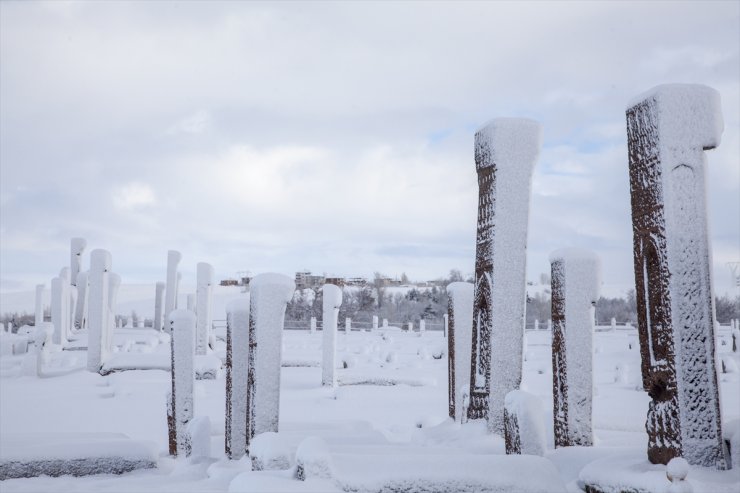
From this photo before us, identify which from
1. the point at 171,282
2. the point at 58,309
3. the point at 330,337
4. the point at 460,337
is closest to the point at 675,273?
the point at 460,337

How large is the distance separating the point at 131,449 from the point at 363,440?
2738 mm

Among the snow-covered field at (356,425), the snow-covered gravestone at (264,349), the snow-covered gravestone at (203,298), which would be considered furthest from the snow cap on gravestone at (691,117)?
the snow-covered gravestone at (203,298)

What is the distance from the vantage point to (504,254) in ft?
24.2

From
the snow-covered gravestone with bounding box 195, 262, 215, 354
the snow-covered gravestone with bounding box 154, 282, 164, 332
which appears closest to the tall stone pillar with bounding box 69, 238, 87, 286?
the snow-covered gravestone with bounding box 154, 282, 164, 332

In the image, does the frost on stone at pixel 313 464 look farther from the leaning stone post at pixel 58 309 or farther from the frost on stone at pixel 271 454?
the leaning stone post at pixel 58 309

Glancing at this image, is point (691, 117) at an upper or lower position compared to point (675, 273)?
upper

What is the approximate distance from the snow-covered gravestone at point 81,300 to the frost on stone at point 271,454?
21.8 metres

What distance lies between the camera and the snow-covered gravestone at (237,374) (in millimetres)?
7375

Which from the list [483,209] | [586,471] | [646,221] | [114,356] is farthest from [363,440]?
[114,356]

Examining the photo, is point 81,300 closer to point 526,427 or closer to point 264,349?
point 264,349

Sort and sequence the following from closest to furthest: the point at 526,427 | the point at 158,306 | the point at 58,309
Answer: the point at 526,427
the point at 58,309
the point at 158,306

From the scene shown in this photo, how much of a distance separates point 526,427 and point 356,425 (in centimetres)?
289

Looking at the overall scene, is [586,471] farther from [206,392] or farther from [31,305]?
Answer: [31,305]

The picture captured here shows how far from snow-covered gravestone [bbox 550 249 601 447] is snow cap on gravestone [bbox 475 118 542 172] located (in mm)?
1274
